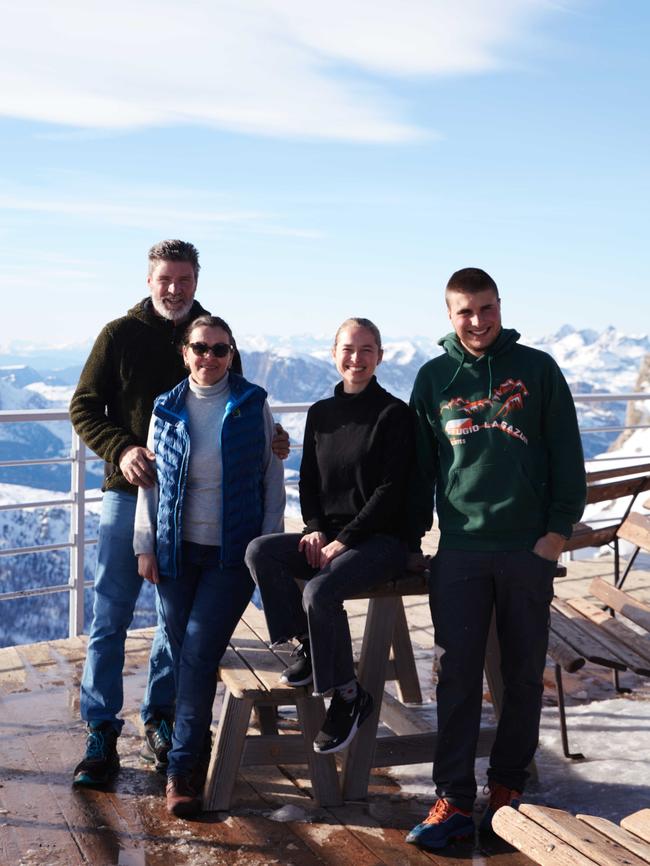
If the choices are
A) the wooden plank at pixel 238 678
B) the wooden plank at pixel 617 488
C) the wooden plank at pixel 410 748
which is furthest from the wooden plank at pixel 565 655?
the wooden plank at pixel 238 678

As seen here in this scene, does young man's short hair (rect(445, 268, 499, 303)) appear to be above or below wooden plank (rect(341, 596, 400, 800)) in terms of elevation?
above

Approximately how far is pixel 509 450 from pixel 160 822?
5.41ft

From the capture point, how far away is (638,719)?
452 cm

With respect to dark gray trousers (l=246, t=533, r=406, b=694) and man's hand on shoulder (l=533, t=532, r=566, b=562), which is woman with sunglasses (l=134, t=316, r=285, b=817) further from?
man's hand on shoulder (l=533, t=532, r=566, b=562)

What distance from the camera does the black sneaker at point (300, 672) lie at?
3.48 metres

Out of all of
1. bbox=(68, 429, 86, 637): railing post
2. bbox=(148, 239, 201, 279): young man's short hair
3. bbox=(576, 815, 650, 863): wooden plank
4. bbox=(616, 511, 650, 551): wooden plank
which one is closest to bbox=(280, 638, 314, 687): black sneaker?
bbox=(576, 815, 650, 863): wooden plank

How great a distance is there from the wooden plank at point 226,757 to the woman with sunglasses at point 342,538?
20cm

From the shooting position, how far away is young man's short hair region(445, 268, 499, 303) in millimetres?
3314

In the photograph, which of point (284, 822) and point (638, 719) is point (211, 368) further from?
point (638, 719)

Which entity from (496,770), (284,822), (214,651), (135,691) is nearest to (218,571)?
(214,651)

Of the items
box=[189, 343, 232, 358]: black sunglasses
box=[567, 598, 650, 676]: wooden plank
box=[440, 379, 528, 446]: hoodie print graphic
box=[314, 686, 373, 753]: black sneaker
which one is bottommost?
box=[314, 686, 373, 753]: black sneaker

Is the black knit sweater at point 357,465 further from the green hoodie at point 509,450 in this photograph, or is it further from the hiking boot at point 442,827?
the hiking boot at point 442,827

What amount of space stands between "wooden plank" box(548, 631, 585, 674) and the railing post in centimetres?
286

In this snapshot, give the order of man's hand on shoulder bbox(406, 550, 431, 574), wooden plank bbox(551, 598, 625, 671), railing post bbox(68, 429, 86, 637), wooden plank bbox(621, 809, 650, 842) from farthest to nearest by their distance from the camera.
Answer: railing post bbox(68, 429, 86, 637) → wooden plank bbox(551, 598, 625, 671) → man's hand on shoulder bbox(406, 550, 431, 574) → wooden plank bbox(621, 809, 650, 842)
